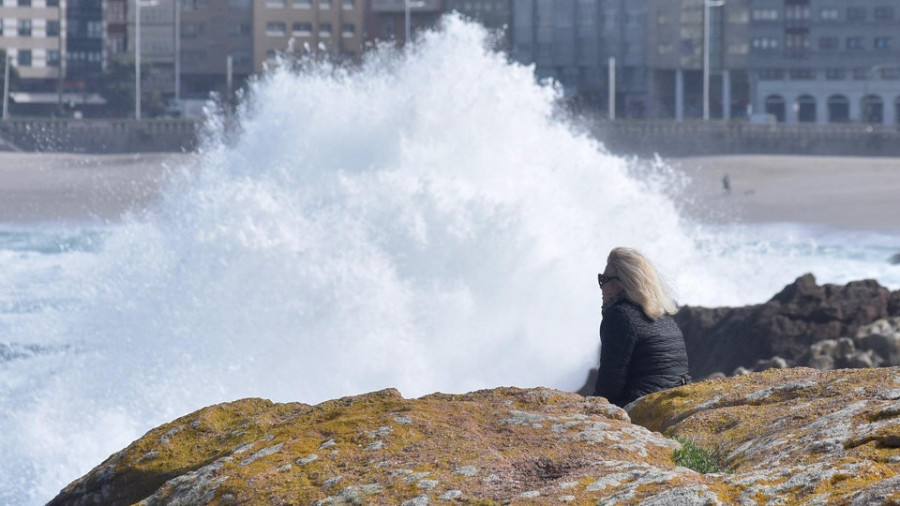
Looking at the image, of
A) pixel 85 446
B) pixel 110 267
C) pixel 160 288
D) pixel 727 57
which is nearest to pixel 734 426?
pixel 85 446

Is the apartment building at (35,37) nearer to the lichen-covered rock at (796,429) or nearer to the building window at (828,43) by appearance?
the building window at (828,43)

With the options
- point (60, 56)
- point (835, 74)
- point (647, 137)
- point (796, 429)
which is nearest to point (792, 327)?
point (796, 429)

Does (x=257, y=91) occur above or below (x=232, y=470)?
above

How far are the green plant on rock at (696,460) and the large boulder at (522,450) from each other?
3 centimetres

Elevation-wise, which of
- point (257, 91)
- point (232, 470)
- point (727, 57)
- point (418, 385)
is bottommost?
point (418, 385)

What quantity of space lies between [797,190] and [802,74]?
147 feet

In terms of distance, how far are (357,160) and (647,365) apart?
16.5 metres

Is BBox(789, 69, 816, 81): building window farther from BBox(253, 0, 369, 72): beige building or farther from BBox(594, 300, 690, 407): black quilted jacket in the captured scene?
BBox(594, 300, 690, 407): black quilted jacket

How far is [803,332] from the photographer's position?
569 inches

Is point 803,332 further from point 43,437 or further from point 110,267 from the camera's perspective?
point 110,267

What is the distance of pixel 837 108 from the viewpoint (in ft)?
312

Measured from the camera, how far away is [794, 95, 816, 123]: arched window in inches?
3735

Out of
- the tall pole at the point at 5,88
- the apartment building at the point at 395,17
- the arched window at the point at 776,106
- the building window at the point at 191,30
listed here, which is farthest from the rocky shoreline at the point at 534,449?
the building window at the point at 191,30

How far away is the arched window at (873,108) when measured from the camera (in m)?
91.1
